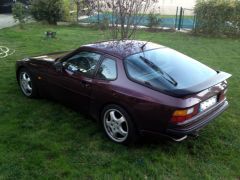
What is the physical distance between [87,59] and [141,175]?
1975 millimetres

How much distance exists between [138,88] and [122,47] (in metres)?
0.98

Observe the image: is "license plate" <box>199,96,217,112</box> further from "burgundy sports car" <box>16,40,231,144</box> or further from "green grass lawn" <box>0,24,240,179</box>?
"green grass lawn" <box>0,24,240,179</box>

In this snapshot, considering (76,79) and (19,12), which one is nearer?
(76,79)

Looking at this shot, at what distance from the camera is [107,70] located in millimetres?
4270

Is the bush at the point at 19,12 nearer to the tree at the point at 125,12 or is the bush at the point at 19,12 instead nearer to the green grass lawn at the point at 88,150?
the tree at the point at 125,12

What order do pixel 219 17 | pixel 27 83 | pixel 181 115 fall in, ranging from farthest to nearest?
pixel 219 17 < pixel 27 83 < pixel 181 115

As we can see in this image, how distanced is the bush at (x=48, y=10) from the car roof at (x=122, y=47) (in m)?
13.2

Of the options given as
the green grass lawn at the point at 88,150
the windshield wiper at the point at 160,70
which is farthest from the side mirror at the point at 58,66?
the windshield wiper at the point at 160,70

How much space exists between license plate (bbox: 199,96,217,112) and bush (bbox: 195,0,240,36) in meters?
11.3

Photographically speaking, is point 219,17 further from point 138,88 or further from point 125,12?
point 138,88

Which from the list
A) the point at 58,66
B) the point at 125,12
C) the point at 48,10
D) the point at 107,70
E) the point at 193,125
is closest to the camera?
the point at 193,125

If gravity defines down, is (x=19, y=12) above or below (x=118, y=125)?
above

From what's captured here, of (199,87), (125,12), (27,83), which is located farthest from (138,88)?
(125,12)

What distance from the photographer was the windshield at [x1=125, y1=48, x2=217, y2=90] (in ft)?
12.7
